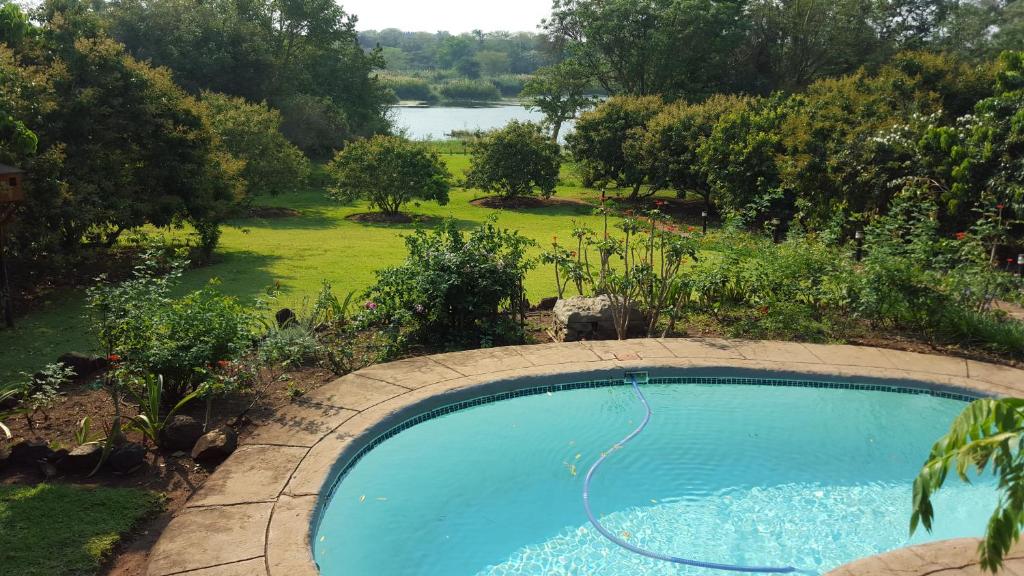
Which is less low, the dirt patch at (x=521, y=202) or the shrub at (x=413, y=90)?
the shrub at (x=413, y=90)

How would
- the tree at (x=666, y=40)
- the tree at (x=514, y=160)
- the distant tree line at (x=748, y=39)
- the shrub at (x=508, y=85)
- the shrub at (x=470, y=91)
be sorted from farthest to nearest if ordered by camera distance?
the shrub at (x=508, y=85) < the shrub at (x=470, y=91) < the distant tree line at (x=748, y=39) < the tree at (x=666, y=40) < the tree at (x=514, y=160)

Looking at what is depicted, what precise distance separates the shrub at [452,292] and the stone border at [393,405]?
1.61ft

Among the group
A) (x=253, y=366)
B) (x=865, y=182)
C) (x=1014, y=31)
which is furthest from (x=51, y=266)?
(x=1014, y=31)

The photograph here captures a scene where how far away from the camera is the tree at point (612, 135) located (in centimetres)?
1867

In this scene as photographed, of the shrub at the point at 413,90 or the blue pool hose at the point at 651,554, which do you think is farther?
the shrub at the point at 413,90

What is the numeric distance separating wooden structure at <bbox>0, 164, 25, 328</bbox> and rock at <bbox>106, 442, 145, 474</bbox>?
11.8 ft

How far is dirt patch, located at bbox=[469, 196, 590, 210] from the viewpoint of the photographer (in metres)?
18.6

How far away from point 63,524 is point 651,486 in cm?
352

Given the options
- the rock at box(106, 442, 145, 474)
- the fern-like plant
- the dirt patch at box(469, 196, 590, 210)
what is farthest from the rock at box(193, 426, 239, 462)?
the dirt patch at box(469, 196, 590, 210)

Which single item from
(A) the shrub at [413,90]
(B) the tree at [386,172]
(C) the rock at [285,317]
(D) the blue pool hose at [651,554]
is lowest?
(D) the blue pool hose at [651,554]

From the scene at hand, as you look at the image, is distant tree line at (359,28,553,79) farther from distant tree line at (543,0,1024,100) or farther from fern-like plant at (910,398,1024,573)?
fern-like plant at (910,398,1024,573)

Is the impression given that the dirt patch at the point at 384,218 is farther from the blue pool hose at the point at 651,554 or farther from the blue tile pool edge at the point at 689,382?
the blue pool hose at the point at 651,554

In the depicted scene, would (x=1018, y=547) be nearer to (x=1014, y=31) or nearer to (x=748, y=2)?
(x=748, y=2)

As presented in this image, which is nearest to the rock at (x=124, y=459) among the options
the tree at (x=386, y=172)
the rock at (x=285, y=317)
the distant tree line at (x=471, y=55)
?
the rock at (x=285, y=317)
